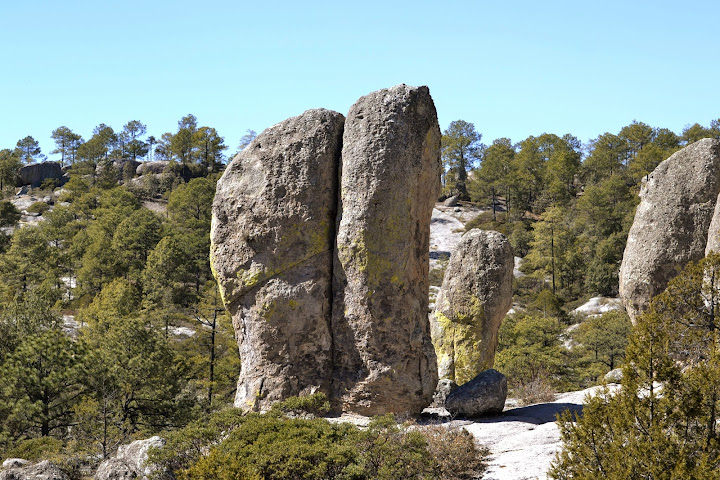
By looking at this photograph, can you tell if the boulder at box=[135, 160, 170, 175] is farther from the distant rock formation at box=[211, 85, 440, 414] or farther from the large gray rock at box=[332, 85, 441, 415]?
the large gray rock at box=[332, 85, 441, 415]

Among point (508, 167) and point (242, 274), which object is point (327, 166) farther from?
point (508, 167)

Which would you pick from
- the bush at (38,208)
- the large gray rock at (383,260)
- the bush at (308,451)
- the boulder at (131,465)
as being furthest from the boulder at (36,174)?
the bush at (308,451)

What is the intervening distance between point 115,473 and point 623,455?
784 centimetres

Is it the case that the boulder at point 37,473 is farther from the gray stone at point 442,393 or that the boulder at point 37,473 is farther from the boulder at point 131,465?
the gray stone at point 442,393

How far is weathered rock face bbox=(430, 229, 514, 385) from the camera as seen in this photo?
22219 mm

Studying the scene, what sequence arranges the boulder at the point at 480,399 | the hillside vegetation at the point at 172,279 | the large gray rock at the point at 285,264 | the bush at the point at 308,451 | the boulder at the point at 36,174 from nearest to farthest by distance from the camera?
the bush at the point at 308,451, the large gray rock at the point at 285,264, the boulder at the point at 480,399, the hillside vegetation at the point at 172,279, the boulder at the point at 36,174

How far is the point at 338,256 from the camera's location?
14.2m

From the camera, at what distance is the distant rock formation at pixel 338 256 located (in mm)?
13883

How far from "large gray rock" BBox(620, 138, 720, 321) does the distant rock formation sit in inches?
282

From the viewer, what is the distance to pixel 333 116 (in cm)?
1481

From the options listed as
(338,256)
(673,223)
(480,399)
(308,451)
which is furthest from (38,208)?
(308,451)

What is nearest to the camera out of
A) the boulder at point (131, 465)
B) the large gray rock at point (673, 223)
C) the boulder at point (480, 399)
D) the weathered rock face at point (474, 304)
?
the boulder at point (131, 465)

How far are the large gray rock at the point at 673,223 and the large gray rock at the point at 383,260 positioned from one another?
746cm

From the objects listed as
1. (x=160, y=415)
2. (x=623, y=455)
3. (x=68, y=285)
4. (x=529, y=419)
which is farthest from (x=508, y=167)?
(x=623, y=455)
